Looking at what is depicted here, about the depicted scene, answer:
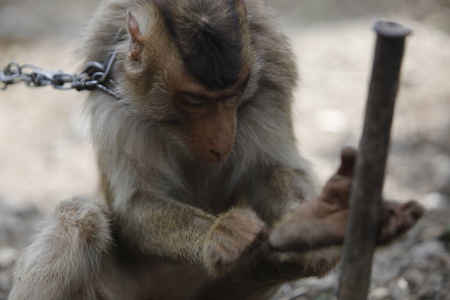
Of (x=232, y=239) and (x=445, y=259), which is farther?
(x=445, y=259)

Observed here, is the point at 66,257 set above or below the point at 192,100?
below

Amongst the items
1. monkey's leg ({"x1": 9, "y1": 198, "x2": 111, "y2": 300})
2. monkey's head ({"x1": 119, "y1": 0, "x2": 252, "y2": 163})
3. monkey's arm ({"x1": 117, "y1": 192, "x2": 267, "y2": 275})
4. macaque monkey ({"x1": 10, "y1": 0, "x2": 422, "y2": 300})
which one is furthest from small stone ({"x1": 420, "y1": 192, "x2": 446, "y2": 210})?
monkey's leg ({"x1": 9, "y1": 198, "x2": 111, "y2": 300})

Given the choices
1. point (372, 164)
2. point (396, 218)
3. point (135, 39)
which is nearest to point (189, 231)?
point (135, 39)

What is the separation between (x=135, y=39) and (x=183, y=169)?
1.24 metres

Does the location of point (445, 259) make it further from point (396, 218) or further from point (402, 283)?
point (396, 218)

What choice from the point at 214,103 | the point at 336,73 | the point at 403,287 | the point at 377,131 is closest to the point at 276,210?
the point at 214,103

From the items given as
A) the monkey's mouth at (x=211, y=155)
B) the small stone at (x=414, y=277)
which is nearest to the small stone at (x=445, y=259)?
the small stone at (x=414, y=277)

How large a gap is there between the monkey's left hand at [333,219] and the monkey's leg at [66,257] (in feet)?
6.15

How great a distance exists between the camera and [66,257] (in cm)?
448

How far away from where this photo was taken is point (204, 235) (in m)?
4.11

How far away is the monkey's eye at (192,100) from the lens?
3941 millimetres

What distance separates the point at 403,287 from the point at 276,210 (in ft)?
4.99

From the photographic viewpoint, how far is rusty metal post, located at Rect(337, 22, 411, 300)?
2.50 meters

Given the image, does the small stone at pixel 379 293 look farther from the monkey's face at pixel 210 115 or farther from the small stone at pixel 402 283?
the monkey's face at pixel 210 115
